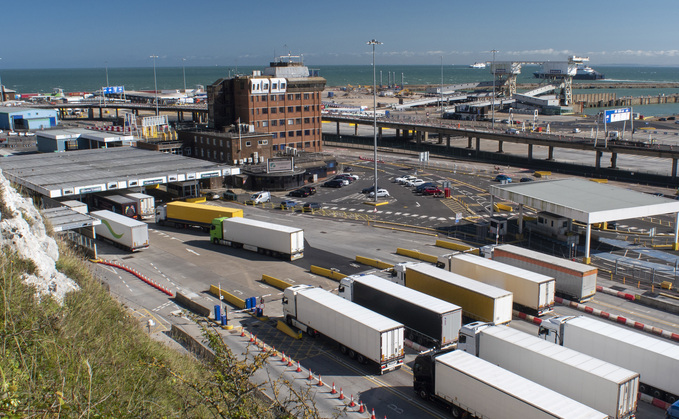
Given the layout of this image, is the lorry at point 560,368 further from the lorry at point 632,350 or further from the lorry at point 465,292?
the lorry at point 465,292

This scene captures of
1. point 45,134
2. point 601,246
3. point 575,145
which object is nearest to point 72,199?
point 45,134

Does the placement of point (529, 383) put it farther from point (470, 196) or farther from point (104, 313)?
point (470, 196)

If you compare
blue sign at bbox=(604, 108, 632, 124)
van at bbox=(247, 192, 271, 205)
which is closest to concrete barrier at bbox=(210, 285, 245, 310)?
van at bbox=(247, 192, 271, 205)

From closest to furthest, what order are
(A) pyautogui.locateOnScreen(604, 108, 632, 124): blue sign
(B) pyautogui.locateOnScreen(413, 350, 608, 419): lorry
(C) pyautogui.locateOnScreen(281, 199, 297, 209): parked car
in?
(B) pyautogui.locateOnScreen(413, 350, 608, 419): lorry
(C) pyautogui.locateOnScreen(281, 199, 297, 209): parked car
(A) pyautogui.locateOnScreen(604, 108, 632, 124): blue sign

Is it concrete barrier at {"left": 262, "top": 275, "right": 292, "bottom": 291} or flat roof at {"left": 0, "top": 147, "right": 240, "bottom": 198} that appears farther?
flat roof at {"left": 0, "top": 147, "right": 240, "bottom": 198}

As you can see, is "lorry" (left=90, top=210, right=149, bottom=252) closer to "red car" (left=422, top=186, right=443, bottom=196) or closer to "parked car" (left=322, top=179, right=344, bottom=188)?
"parked car" (left=322, top=179, right=344, bottom=188)

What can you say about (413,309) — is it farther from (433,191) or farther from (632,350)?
(433,191)
